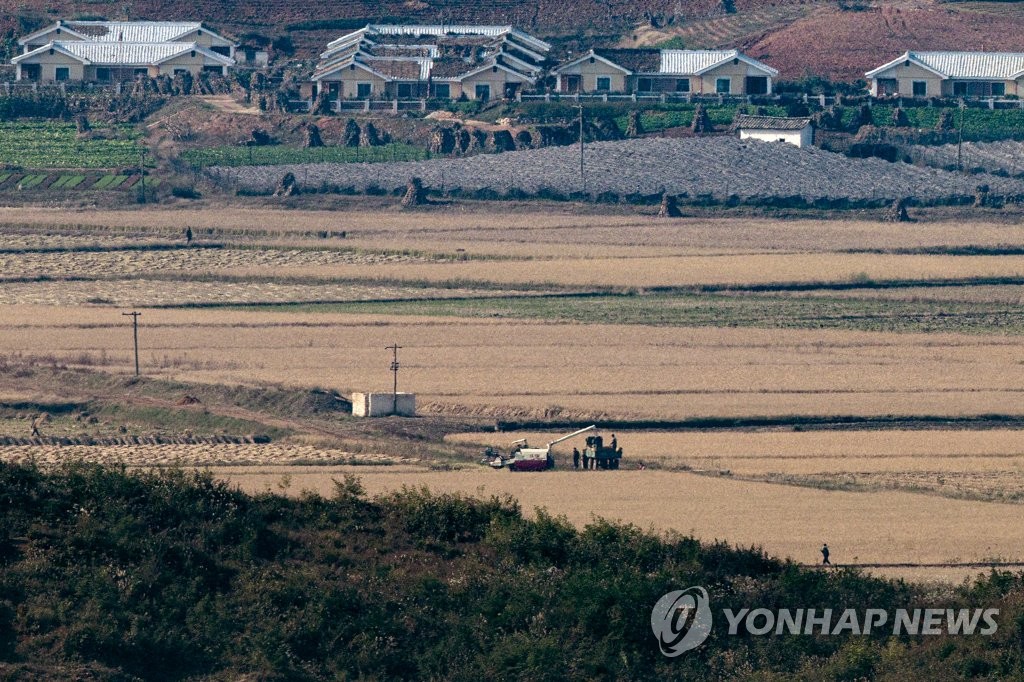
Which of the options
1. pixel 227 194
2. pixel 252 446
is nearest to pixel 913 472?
pixel 252 446

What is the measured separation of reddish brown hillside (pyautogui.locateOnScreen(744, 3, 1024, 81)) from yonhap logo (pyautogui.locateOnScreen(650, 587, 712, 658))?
8081 cm

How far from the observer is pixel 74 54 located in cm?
10156

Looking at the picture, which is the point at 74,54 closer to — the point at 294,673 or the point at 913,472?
the point at 913,472

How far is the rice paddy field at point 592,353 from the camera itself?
37.9 m

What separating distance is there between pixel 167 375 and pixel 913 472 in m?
18.2

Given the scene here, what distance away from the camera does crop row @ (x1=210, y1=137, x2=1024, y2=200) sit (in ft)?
264

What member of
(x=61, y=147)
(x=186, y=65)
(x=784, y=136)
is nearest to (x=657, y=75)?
(x=784, y=136)

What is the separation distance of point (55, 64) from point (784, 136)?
1452 inches

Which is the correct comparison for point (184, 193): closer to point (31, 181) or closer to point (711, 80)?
point (31, 181)

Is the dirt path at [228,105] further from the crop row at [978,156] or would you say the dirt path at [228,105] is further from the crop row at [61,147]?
the crop row at [978,156]

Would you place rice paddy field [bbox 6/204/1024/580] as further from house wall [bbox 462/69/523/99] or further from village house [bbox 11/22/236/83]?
village house [bbox 11/22/236/83]

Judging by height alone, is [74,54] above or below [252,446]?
above

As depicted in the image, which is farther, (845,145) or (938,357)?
(845,145)

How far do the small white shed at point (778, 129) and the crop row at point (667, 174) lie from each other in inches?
49.1
